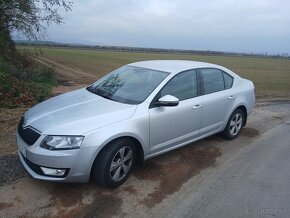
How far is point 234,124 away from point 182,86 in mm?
1793

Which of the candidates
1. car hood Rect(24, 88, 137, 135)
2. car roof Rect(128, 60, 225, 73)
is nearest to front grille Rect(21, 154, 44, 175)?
car hood Rect(24, 88, 137, 135)

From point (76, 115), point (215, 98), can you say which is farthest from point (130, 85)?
point (215, 98)

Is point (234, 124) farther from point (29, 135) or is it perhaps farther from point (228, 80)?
point (29, 135)

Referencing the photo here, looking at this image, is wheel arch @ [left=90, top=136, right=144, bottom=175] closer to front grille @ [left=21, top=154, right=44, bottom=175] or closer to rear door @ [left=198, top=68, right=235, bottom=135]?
front grille @ [left=21, top=154, right=44, bottom=175]

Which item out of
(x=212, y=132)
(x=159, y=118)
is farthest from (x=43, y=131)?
(x=212, y=132)

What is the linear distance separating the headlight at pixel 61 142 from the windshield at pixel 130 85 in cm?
103

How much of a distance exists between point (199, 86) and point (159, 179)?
1.73m

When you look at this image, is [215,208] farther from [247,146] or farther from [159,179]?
[247,146]

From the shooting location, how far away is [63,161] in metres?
3.40

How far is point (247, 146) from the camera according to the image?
5668mm

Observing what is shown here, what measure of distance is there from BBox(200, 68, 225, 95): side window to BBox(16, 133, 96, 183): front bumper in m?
2.47

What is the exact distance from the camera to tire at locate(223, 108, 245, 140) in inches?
227

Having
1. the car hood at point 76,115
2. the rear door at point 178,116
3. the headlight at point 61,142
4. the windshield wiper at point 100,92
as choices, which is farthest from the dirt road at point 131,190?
the windshield wiper at point 100,92

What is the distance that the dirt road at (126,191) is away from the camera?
3377 mm
